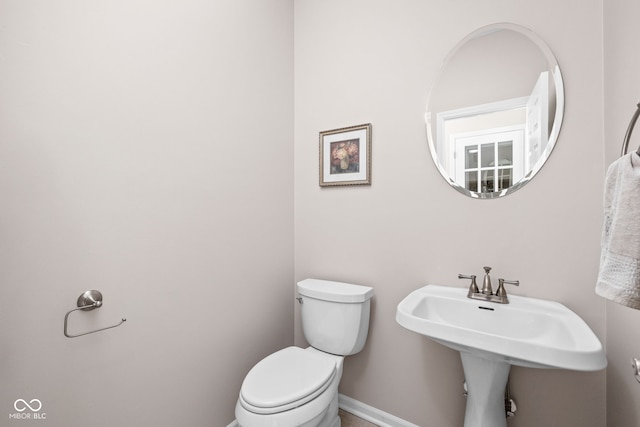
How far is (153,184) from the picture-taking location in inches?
46.4

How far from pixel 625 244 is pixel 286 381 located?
3.95 ft

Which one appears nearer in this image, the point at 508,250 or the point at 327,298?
the point at 508,250

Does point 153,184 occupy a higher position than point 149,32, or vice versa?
point 149,32

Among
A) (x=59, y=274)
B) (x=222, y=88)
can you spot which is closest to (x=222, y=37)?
(x=222, y=88)

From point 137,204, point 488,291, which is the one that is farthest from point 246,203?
point 488,291

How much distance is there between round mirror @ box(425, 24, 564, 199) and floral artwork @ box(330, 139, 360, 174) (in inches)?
16.5

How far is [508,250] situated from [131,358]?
167 cm

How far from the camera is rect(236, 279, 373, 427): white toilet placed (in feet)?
3.56

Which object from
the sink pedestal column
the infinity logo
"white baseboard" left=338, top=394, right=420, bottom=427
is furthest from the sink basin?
the infinity logo

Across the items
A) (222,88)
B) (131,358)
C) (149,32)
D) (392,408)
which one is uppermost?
(149,32)

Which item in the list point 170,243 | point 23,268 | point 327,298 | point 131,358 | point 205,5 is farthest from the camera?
point 327,298

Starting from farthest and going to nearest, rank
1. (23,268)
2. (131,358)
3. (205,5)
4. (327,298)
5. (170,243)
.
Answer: (327,298) → (205,5) → (170,243) → (131,358) → (23,268)

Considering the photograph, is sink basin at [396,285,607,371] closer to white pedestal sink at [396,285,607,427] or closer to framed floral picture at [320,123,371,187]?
white pedestal sink at [396,285,607,427]

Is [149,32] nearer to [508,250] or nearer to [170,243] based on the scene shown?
[170,243]
